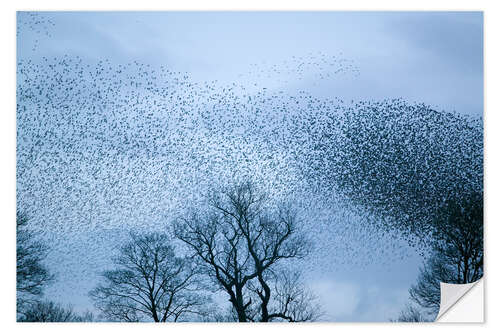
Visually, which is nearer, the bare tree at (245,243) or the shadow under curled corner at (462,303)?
the shadow under curled corner at (462,303)

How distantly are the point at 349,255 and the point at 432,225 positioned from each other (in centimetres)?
64

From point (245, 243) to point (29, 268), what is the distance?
59.5 inches

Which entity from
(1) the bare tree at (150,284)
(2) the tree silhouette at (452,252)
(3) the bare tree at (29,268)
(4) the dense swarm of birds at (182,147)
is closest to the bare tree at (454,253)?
(2) the tree silhouette at (452,252)

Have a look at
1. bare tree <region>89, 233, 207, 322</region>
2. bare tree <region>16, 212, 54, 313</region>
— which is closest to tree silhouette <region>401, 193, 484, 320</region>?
bare tree <region>89, 233, 207, 322</region>

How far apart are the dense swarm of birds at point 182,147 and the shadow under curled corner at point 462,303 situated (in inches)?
17.3

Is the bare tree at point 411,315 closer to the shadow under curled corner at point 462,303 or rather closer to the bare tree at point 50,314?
the shadow under curled corner at point 462,303

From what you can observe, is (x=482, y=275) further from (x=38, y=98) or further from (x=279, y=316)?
(x=38, y=98)

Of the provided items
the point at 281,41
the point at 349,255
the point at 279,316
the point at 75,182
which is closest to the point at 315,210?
the point at 349,255

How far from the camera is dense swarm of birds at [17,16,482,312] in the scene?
4699 millimetres

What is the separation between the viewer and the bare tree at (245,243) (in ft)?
15.4

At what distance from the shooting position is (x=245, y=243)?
474 cm

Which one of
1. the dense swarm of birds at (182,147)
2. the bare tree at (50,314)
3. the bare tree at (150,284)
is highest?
the dense swarm of birds at (182,147)
